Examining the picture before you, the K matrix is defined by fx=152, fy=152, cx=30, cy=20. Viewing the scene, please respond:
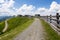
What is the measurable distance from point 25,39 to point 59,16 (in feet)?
20.1

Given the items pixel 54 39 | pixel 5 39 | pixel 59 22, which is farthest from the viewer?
pixel 59 22

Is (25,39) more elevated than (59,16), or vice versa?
(59,16)

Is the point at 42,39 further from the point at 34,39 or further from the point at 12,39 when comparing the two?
the point at 12,39

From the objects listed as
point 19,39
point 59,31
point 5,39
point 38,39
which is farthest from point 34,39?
point 59,31

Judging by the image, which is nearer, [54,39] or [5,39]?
[54,39]

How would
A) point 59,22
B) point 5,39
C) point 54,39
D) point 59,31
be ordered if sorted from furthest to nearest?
point 59,22, point 59,31, point 5,39, point 54,39

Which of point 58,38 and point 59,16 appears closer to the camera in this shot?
point 58,38

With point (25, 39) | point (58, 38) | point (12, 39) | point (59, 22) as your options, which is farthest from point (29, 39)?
point (59, 22)

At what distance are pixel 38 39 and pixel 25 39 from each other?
120cm

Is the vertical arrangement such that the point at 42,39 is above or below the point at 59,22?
below

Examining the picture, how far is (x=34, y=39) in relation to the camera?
13.9m

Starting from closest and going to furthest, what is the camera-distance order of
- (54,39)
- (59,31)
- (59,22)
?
(54,39), (59,31), (59,22)

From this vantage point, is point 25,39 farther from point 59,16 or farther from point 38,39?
point 59,16

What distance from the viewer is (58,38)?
1352 cm
